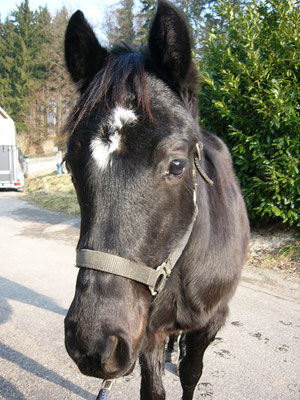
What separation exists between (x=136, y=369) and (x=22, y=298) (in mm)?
2033

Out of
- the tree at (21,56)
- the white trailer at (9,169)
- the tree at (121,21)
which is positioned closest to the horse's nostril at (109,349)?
the tree at (121,21)

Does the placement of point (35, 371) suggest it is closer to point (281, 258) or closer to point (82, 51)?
point (82, 51)

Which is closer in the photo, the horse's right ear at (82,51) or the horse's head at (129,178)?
the horse's head at (129,178)

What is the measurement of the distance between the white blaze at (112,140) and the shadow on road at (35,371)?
2.01 metres

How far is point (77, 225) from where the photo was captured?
827 centimetres

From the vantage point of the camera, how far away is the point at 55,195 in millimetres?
12359

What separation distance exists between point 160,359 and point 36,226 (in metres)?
6.95

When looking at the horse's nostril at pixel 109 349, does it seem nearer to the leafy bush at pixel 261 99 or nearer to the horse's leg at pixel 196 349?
the horse's leg at pixel 196 349

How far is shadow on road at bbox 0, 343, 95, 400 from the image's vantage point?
2.49 m

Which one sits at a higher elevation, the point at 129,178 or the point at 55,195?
the point at 129,178

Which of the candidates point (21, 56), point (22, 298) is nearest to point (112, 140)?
point (22, 298)

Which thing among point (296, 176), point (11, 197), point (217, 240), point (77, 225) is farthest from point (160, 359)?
point (11, 197)

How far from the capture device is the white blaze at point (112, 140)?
1.32m

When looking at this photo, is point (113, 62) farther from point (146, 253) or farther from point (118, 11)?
Result: point (118, 11)
